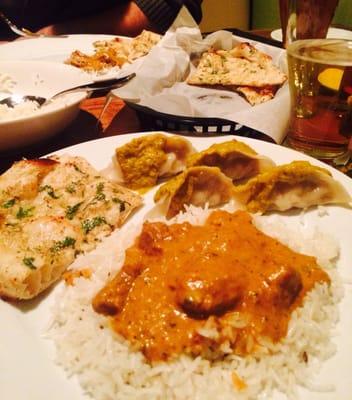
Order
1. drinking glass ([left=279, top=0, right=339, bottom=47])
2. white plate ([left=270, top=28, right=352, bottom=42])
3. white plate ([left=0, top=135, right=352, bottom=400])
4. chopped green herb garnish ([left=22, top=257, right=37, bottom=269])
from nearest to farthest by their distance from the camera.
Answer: white plate ([left=0, top=135, right=352, bottom=400]), chopped green herb garnish ([left=22, top=257, right=37, bottom=269]), drinking glass ([left=279, top=0, right=339, bottom=47]), white plate ([left=270, top=28, right=352, bottom=42])

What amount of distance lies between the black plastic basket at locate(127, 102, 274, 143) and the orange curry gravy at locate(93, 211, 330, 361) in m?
0.85

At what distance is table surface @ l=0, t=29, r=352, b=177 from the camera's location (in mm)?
2348

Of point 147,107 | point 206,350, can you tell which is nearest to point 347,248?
point 206,350

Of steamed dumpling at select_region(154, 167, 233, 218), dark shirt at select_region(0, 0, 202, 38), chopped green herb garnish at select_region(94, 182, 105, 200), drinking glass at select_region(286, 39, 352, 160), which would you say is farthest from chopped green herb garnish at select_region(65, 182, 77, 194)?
dark shirt at select_region(0, 0, 202, 38)

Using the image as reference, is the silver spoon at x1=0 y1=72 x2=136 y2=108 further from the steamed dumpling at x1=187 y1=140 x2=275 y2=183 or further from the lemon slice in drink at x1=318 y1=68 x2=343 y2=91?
the lemon slice in drink at x1=318 y1=68 x2=343 y2=91

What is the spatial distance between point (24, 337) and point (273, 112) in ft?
5.51

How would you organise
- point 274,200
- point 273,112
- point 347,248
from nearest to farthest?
point 347,248
point 274,200
point 273,112

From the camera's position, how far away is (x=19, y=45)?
139 inches

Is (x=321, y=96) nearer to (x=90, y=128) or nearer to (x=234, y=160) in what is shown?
(x=234, y=160)

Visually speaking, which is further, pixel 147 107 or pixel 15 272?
pixel 147 107

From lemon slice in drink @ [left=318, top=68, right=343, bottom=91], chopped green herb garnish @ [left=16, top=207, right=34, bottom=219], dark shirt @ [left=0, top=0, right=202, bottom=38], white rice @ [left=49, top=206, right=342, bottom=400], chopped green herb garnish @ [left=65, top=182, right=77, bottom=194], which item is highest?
lemon slice in drink @ [left=318, top=68, right=343, bottom=91]

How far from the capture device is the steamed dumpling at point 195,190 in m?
1.88

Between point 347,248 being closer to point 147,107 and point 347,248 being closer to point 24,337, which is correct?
point 24,337

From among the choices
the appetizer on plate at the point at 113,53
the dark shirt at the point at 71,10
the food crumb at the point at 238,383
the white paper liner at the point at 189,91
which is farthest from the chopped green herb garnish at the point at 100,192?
the dark shirt at the point at 71,10
